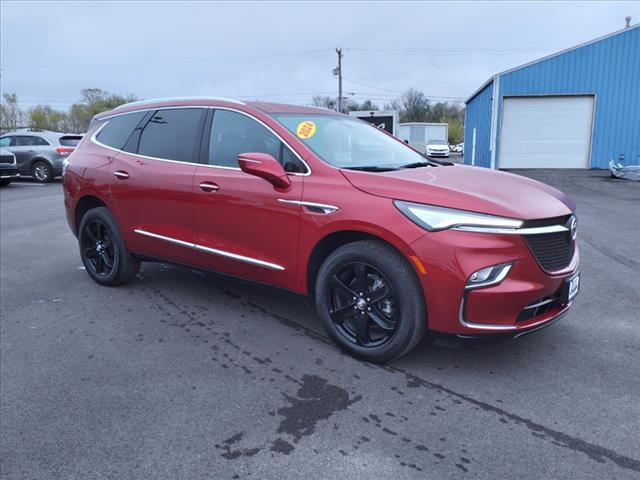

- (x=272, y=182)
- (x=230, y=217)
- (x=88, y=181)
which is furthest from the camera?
(x=88, y=181)

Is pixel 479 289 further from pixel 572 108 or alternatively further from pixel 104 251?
pixel 572 108

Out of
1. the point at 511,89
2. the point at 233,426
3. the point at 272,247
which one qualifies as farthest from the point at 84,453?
the point at 511,89

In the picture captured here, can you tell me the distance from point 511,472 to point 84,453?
2.04 meters

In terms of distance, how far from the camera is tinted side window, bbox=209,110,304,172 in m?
3.71

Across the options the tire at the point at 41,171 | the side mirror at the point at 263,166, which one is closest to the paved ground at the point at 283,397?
the side mirror at the point at 263,166

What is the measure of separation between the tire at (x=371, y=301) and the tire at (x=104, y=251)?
2.41 metres

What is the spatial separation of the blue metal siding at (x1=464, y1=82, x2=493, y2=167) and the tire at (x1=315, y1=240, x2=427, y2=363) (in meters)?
18.2

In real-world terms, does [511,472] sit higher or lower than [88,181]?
lower

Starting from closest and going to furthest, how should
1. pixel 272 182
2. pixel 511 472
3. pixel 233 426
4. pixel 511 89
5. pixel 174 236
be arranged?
pixel 511 472, pixel 233 426, pixel 272 182, pixel 174 236, pixel 511 89

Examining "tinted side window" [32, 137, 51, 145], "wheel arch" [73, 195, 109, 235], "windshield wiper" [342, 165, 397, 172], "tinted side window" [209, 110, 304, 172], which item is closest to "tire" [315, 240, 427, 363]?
"windshield wiper" [342, 165, 397, 172]

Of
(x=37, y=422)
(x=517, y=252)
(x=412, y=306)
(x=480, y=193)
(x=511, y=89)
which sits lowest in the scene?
(x=37, y=422)

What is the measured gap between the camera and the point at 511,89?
736 inches

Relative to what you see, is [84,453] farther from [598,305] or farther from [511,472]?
[598,305]

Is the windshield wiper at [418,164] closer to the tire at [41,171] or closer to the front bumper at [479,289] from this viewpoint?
the front bumper at [479,289]
